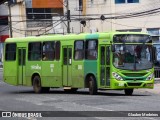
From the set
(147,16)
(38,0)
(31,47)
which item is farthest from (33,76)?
(38,0)

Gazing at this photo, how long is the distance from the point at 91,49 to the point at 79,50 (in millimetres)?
919

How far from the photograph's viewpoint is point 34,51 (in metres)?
29.1

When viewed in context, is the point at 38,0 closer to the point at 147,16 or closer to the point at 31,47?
the point at 147,16

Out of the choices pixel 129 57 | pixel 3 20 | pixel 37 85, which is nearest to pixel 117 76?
pixel 129 57

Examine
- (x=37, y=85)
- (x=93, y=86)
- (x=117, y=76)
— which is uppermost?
(x=117, y=76)

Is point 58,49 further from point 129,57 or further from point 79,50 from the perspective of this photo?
point 129,57

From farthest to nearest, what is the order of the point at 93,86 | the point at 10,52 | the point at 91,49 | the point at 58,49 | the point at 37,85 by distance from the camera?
the point at 10,52, the point at 37,85, the point at 58,49, the point at 91,49, the point at 93,86

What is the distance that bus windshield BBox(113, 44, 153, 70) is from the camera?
81.1 ft

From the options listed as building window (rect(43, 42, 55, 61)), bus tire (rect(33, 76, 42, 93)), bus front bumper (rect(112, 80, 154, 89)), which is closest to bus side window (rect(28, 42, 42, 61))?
building window (rect(43, 42, 55, 61))

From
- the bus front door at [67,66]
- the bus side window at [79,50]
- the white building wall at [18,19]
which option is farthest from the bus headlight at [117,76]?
the white building wall at [18,19]

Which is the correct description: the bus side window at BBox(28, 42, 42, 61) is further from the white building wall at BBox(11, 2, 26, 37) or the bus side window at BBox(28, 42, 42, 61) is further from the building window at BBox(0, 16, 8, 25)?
the building window at BBox(0, 16, 8, 25)

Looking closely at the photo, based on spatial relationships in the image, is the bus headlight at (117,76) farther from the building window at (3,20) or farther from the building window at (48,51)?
the building window at (3,20)

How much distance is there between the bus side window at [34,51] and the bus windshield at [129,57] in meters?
5.35

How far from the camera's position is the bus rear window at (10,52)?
30297 millimetres
